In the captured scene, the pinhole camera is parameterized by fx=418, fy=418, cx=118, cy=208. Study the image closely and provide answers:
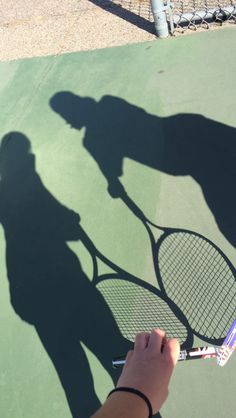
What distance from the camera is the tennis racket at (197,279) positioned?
3.70 m

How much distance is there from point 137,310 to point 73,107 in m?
3.64

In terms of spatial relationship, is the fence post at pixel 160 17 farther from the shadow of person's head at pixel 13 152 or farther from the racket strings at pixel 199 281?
the racket strings at pixel 199 281

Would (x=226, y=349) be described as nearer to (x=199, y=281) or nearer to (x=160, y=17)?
(x=199, y=281)

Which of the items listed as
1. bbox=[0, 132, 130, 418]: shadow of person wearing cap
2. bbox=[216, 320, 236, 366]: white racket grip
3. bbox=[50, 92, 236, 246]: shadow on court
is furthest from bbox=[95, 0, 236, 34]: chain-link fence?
bbox=[216, 320, 236, 366]: white racket grip

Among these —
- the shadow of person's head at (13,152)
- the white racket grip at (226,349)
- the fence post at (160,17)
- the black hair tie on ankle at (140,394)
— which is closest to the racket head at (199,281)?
the white racket grip at (226,349)

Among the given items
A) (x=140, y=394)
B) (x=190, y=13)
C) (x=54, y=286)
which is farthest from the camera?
(x=190, y=13)

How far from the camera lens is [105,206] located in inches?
196

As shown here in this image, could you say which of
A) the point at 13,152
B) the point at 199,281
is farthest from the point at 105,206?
the point at 13,152

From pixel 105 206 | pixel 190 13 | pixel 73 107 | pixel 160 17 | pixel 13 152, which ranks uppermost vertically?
pixel 160 17

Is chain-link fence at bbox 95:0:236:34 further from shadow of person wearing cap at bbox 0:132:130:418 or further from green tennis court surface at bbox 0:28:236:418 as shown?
shadow of person wearing cap at bbox 0:132:130:418

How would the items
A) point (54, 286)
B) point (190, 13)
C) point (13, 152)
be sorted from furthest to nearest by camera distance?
1. point (190, 13)
2. point (13, 152)
3. point (54, 286)

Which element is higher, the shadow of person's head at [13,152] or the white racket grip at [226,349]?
the white racket grip at [226,349]

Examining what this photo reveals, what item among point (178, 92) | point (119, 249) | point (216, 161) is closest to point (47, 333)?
point (119, 249)

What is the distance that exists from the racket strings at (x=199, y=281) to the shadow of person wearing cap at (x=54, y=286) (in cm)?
67
